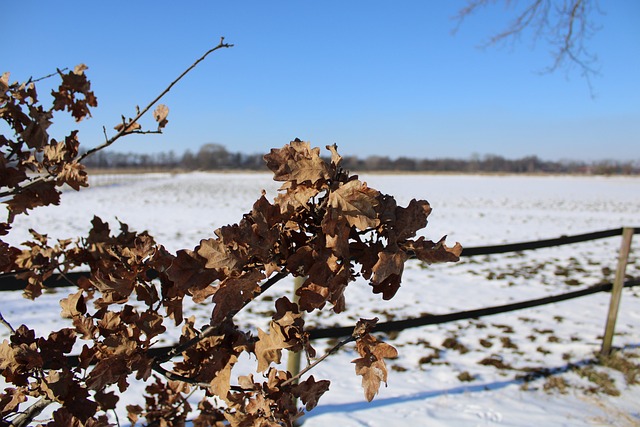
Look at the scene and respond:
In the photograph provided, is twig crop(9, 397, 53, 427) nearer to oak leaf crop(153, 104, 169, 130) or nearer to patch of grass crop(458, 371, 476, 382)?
oak leaf crop(153, 104, 169, 130)

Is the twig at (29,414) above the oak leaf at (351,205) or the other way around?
the other way around

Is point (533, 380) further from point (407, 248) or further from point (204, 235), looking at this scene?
point (204, 235)

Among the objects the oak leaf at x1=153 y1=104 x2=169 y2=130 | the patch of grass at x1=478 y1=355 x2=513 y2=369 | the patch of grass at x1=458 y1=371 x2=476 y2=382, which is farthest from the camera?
the patch of grass at x1=478 y1=355 x2=513 y2=369

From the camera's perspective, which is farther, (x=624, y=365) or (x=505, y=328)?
(x=505, y=328)

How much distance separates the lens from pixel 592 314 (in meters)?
4.88

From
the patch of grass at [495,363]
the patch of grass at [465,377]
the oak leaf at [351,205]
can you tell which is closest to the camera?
the oak leaf at [351,205]

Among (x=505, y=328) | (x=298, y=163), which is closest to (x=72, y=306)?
(x=298, y=163)

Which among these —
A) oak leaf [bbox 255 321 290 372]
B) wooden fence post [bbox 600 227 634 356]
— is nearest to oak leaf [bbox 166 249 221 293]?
→ oak leaf [bbox 255 321 290 372]

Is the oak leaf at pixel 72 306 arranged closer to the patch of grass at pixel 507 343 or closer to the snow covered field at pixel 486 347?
the snow covered field at pixel 486 347

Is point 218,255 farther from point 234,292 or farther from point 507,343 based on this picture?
point 507,343

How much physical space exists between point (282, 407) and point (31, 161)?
3.53 feet

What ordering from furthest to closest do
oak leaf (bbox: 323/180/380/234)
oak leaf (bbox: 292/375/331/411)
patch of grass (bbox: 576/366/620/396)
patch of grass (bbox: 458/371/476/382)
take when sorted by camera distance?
patch of grass (bbox: 458/371/476/382)
patch of grass (bbox: 576/366/620/396)
oak leaf (bbox: 292/375/331/411)
oak leaf (bbox: 323/180/380/234)

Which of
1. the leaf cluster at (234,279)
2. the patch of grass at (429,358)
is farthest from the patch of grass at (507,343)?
the leaf cluster at (234,279)

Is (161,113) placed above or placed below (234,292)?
above
